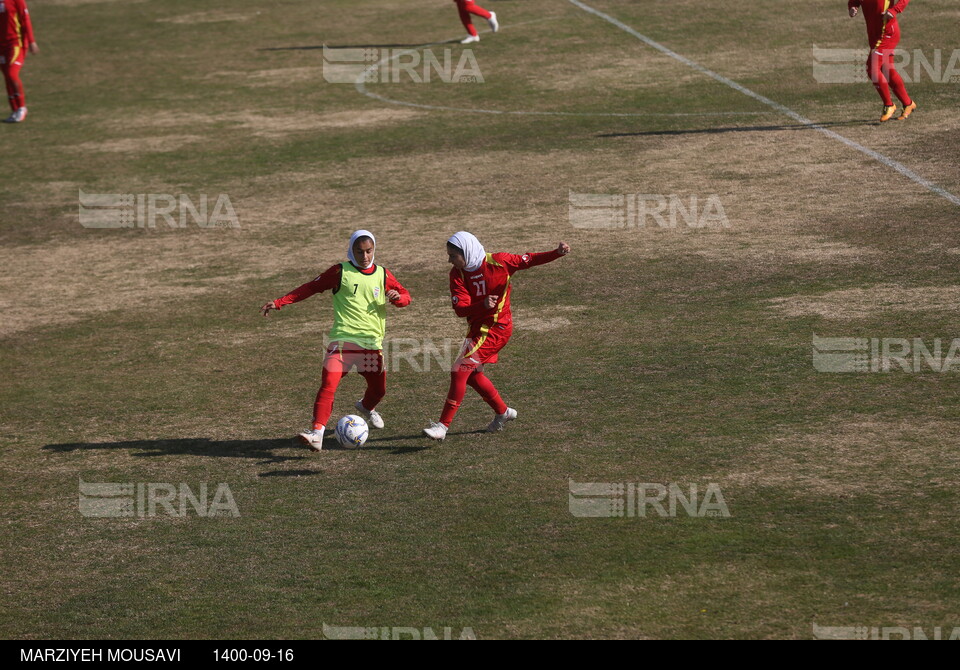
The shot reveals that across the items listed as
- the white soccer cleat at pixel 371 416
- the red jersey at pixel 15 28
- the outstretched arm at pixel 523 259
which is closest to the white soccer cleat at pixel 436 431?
the white soccer cleat at pixel 371 416

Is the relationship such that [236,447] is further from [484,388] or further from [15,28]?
[15,28]

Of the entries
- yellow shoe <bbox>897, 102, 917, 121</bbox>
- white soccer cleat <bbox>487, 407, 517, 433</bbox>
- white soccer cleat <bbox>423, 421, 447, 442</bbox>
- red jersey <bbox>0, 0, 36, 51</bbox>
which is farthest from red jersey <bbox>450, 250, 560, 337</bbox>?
red jersey <bbox>0, 0, 36, 51</bbox>

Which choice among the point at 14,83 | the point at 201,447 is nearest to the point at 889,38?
the point at 201,447

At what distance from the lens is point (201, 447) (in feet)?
41.3

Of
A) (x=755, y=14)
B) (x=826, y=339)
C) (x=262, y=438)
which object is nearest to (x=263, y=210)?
(x=262, y=438)

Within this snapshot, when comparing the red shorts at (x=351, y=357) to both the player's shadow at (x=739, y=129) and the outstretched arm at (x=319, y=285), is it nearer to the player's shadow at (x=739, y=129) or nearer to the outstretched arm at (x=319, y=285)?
the outstretched arm at (x=319, y=285)

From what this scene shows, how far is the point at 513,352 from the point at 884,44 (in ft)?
35.8

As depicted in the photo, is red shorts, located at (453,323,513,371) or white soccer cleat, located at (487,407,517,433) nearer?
red shorts, located at (453,323,513,371)

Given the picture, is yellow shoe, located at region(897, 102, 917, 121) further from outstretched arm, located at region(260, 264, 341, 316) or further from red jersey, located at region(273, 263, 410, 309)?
→ outstretched arm, located at region(260, 264, 341, 316)

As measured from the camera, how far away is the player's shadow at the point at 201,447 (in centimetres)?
1234

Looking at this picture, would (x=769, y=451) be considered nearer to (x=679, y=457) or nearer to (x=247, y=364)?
(x=679, y=457)

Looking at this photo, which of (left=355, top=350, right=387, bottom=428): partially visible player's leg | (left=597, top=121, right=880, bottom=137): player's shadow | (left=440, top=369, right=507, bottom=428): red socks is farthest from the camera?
(left=597, top=121, right=880, bottom=137): player's shadow

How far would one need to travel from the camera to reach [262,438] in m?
12.8

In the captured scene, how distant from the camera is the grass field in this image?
958 centimetres
